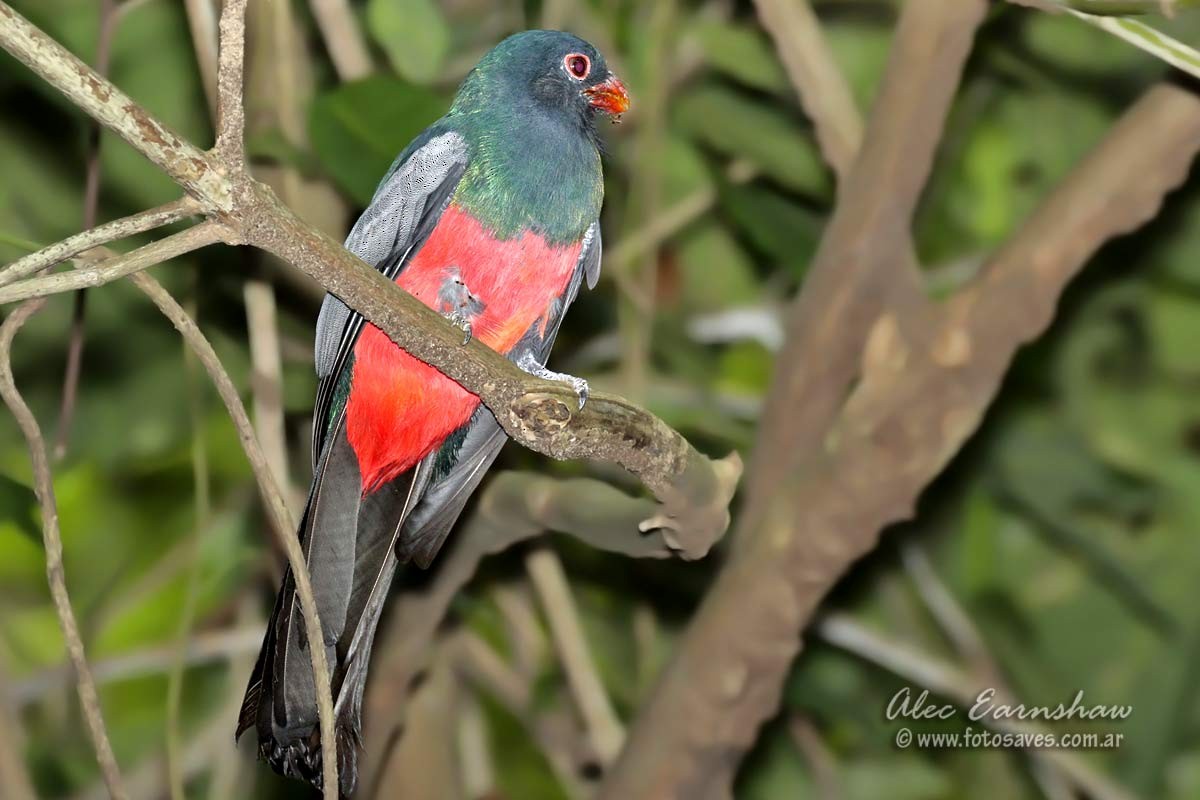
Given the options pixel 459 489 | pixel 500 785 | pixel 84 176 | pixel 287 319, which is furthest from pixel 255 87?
pixel 500 785

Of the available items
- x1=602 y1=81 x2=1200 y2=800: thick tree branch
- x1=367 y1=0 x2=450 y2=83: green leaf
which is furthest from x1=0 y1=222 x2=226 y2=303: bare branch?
x1=602 y1=81 x2=1200 y2=800: thick tree branch

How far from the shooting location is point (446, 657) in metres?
3.52

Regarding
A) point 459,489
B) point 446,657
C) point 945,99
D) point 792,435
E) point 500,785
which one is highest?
point 945,99

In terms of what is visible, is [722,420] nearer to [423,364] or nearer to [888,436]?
[888,436]

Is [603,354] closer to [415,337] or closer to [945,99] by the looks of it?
[945,99]

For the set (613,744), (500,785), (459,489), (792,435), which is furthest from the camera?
(500,785)

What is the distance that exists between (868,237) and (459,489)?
984 millimetres

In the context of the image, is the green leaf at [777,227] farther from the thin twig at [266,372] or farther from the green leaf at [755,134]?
the thin twig at [266,372]

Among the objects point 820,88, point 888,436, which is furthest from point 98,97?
point 820,88

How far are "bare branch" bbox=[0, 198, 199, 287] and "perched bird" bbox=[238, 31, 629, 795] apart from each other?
0.67 meters

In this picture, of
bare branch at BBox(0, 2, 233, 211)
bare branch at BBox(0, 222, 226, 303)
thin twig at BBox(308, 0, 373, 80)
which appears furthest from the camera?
thin twig at BBox(308, 0, 373, 80)

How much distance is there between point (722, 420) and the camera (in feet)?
11.1

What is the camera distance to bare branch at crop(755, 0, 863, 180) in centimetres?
275

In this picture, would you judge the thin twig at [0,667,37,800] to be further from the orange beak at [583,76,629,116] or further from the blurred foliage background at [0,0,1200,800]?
the orange beak at [583,76,629,116]
